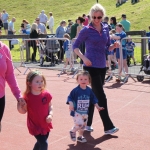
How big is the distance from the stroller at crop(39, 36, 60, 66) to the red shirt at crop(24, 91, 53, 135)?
1154 centimetres

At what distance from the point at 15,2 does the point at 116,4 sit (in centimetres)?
1467

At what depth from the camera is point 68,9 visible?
46.3m

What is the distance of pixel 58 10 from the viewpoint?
4638 centimetres

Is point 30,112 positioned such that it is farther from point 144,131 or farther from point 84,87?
point 144,131

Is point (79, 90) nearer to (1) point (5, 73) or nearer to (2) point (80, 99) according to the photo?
(2) point (80, 99)

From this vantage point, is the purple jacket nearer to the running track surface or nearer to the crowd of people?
the crowd of people

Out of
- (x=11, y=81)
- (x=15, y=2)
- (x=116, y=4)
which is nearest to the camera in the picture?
(x=11, y=81)

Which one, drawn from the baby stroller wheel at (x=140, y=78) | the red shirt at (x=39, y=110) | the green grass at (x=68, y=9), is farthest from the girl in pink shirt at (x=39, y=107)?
the green grass at (x=68, y=9)

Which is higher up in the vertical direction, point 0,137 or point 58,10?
point 58,10

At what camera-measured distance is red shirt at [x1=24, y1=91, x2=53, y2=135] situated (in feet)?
15.1

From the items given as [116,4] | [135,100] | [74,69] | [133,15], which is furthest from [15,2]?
[135,100]

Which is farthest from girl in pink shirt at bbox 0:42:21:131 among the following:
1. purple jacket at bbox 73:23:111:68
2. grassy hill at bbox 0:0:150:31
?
grassy hill at bbox 0:0:150:31

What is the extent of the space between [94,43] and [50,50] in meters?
10.3

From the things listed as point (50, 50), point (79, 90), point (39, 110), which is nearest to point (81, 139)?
point (79, 90)
